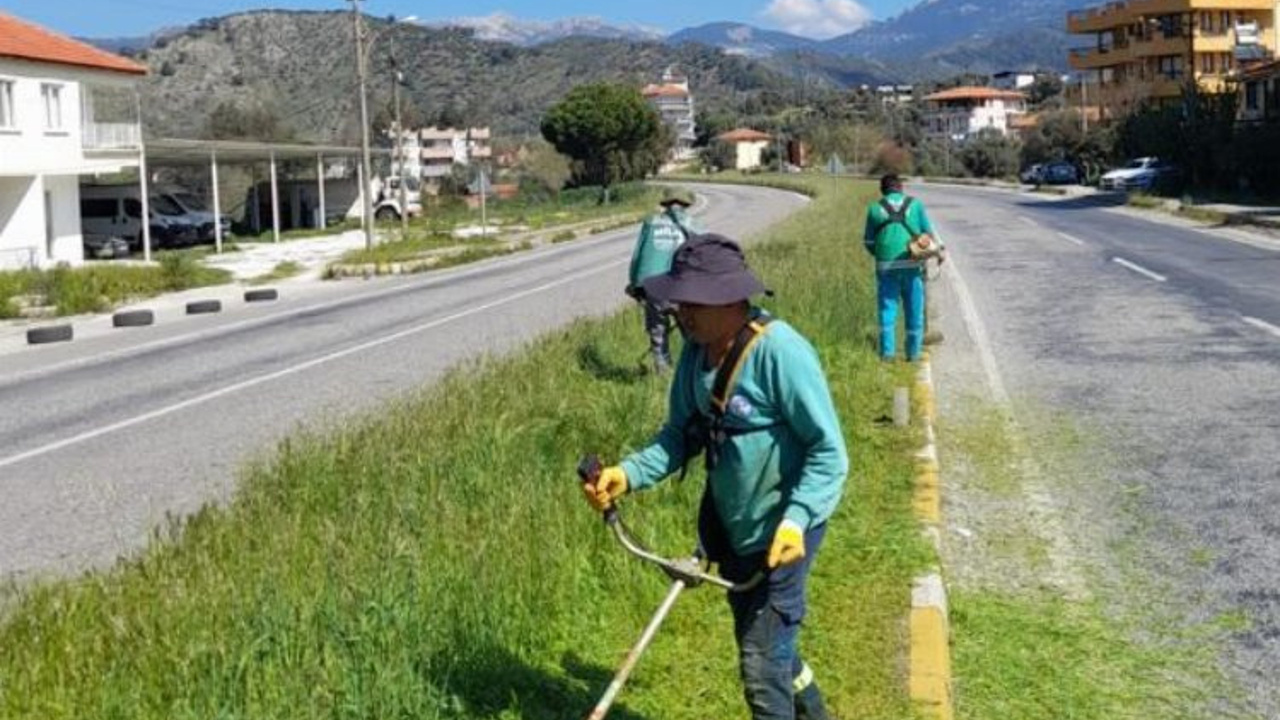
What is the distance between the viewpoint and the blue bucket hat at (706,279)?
3.78 meters

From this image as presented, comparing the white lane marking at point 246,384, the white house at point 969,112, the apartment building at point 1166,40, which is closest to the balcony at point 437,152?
the white house at point 969,112

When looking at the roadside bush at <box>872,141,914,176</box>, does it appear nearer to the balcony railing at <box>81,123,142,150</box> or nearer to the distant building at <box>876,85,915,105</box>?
the balcony railing at <box>81,123,142,150</box>

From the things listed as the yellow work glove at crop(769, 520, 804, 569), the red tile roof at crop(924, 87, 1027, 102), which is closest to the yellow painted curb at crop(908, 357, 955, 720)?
the yellow work glove at crop(769, 520, 804, 569)

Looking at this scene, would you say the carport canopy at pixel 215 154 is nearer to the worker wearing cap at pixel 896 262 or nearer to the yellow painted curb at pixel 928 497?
the worker wearing cap at pixel 896 262

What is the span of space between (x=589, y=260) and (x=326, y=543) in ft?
95.0

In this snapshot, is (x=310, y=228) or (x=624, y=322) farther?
(x=310, y=228)

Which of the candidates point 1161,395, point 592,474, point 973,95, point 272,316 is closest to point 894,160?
point 272,316

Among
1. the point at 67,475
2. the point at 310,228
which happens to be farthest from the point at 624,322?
the point at 310,228

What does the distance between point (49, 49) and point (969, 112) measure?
362ft

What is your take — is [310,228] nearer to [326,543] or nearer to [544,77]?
[326,543]

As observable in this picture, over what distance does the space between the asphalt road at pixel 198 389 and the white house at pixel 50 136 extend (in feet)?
35.0

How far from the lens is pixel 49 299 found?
25828 mm

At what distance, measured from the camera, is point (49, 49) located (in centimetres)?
3684

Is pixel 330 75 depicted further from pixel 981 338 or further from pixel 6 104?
pixel 981 338
